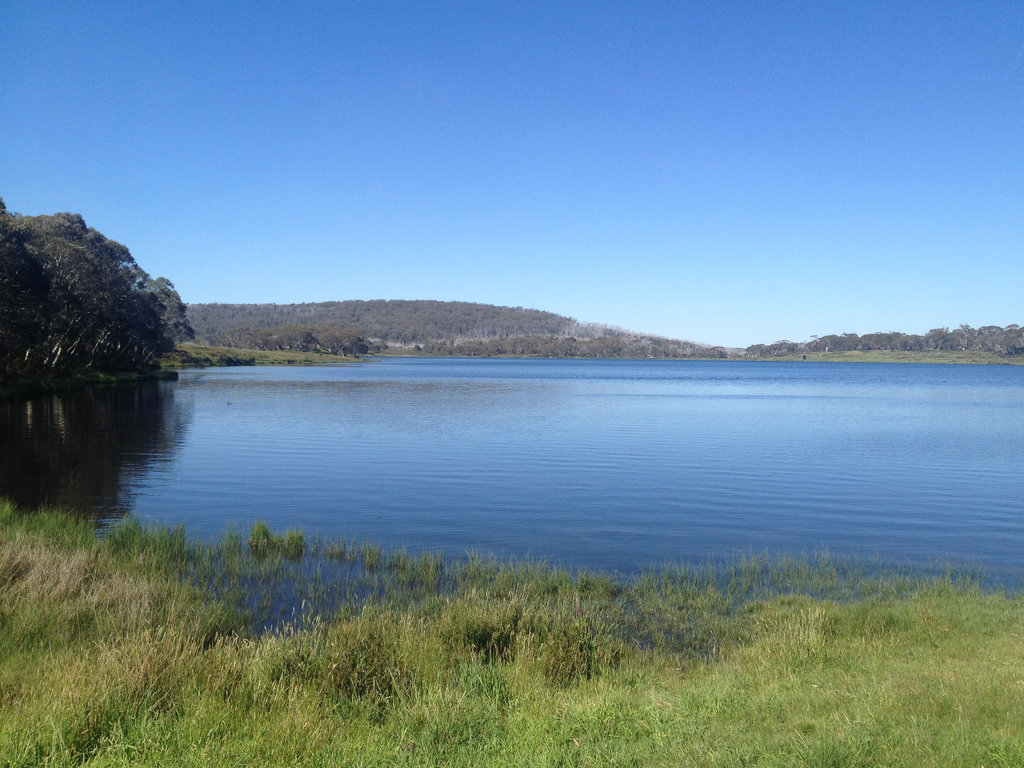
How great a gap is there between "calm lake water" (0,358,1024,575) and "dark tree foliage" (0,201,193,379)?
5.43 meters

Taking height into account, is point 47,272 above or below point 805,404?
above

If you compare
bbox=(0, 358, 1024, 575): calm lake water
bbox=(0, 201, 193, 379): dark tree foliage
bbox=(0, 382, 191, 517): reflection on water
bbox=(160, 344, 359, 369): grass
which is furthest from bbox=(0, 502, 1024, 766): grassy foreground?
bbox=(160, 344, 359, 369): grass

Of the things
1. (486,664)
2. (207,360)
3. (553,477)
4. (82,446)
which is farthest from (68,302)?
(207,360)

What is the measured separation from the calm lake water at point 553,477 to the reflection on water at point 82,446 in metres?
0.12

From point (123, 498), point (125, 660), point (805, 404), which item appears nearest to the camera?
point (125, 660)

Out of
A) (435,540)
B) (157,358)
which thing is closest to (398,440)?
(435,540)

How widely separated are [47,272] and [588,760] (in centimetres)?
5091

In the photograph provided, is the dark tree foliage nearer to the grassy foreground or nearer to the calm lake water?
the calm lake water

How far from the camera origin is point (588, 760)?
507 cm

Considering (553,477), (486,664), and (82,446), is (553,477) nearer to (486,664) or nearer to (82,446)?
(486,664)

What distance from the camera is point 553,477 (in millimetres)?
22578

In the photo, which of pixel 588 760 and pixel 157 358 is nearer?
pixel 588 760

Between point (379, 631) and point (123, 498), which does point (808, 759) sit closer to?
point (379, 631)

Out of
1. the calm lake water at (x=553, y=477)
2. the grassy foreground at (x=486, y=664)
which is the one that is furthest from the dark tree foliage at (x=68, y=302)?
the grassy foreground at (x=486, y=664)
